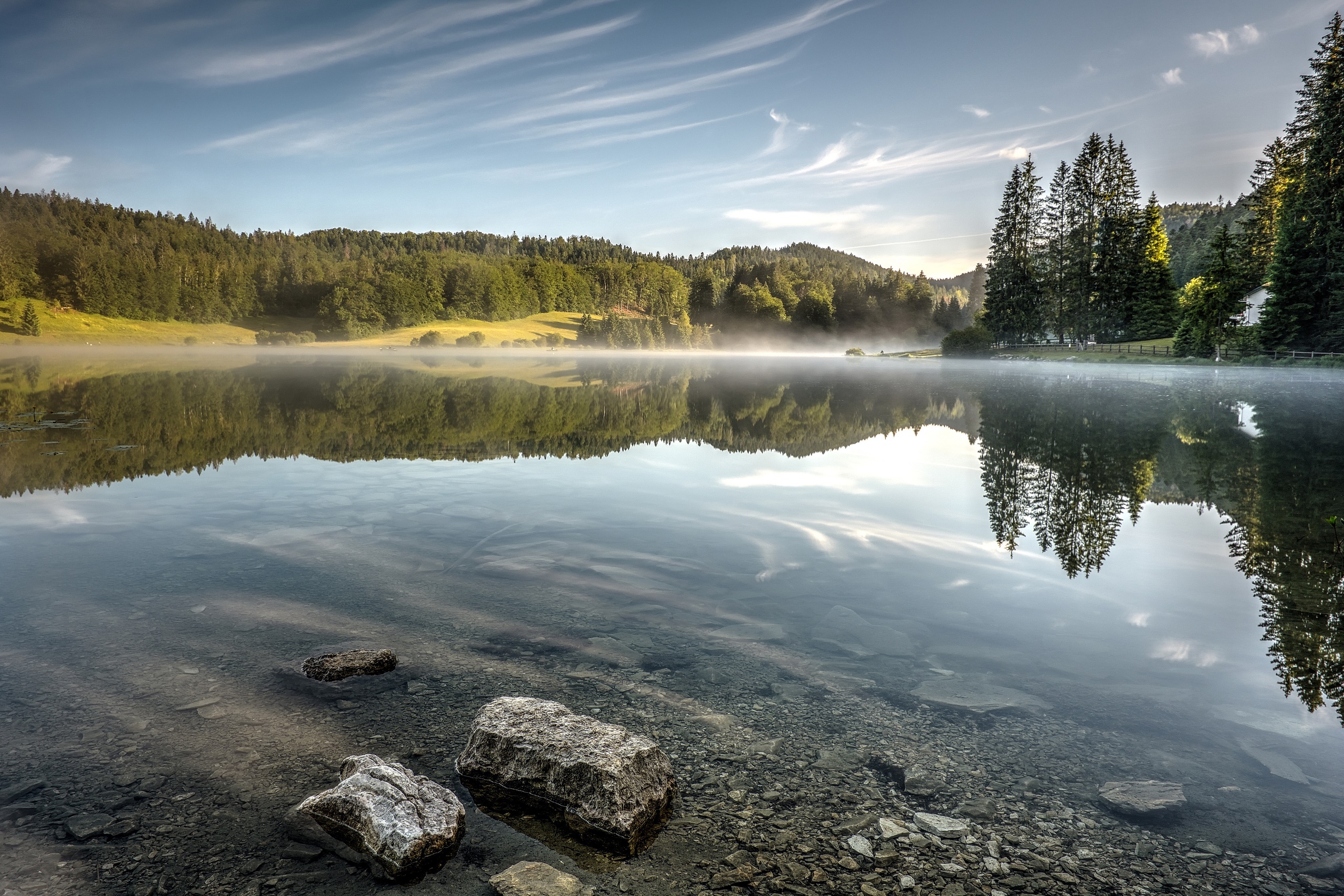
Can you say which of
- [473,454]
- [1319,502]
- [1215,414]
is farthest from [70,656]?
[1215,414]

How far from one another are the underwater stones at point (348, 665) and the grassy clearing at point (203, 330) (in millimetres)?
141702

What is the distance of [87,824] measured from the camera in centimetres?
461

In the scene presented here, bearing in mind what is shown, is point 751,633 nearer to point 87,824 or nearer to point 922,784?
point 922,784

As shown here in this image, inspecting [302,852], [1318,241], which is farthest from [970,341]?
[302,852]

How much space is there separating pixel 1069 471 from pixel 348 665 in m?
16.6

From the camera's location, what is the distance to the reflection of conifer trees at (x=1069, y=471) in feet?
39.7

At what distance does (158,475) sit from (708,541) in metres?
12.9

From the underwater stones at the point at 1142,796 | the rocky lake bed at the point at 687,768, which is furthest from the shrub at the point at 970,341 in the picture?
the underwater stones at the point at 1142,796

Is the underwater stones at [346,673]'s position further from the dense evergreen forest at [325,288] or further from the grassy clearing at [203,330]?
the dense evergreen forest at [325,288]

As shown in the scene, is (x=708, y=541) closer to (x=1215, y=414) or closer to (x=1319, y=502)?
(x=1319, y=502)

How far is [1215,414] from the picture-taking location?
30.6 meters

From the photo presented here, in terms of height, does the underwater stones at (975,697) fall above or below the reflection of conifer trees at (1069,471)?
below

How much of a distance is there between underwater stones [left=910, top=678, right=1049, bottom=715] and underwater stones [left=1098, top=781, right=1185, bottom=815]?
42.7 inches

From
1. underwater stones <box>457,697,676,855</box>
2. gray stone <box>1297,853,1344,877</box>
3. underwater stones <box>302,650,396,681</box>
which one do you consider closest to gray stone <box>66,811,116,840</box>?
underwater stones <box>302,650,396,681</box>
